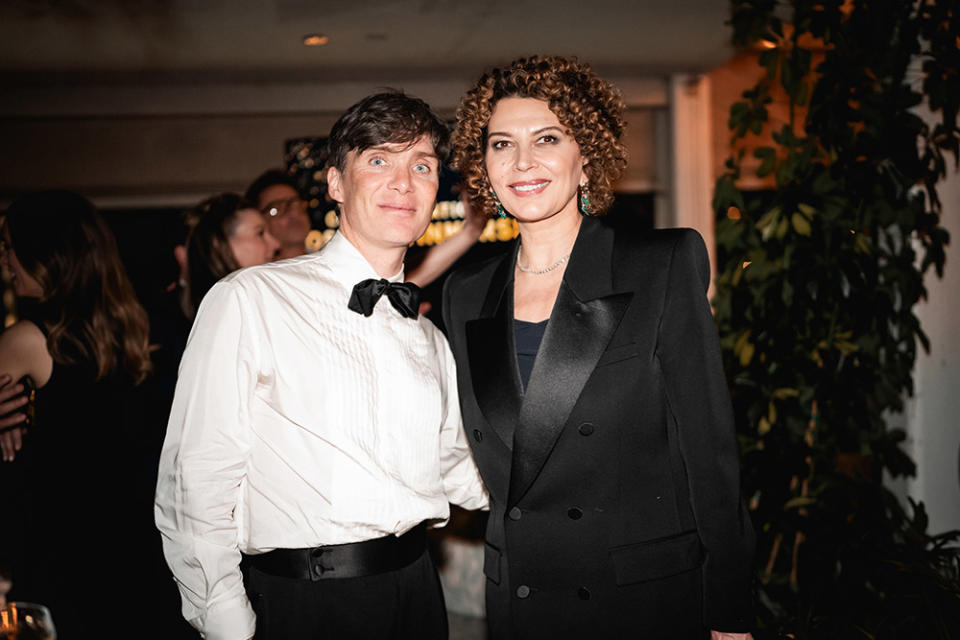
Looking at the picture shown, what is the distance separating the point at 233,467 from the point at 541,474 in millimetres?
654

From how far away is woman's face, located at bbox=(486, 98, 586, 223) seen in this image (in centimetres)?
180

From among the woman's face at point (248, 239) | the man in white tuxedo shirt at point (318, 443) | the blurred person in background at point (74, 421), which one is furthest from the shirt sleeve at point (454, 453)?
the woman's face at point (248, 239)

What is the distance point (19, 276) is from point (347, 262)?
3.95 ft

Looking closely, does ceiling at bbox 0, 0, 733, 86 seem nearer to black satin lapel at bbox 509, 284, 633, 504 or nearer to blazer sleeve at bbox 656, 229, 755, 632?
black satin lapel at bbox 509, 284, 633, 504

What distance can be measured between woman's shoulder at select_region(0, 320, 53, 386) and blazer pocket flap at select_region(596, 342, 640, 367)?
1.64m

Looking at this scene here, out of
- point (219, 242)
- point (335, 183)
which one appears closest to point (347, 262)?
point (335, 183)

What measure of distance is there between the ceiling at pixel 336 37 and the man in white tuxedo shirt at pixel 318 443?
325cm

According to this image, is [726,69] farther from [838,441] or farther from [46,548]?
[46,548]

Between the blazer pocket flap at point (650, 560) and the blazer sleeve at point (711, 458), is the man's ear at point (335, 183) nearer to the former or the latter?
the blazer sleeve at point (711, 458)

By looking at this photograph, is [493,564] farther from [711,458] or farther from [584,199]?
[584,199]

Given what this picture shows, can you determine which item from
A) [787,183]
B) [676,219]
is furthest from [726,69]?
[787,183]

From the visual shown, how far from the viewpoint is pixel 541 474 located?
1.68 m

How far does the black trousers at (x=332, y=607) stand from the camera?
160 cm

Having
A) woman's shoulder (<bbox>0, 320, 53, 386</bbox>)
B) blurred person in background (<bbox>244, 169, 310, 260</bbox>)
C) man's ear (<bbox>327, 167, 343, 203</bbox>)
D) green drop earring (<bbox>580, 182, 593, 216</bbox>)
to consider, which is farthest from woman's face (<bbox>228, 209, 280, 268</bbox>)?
green drop earring (<bbox>580, 182, 593, 216</bbox>)
